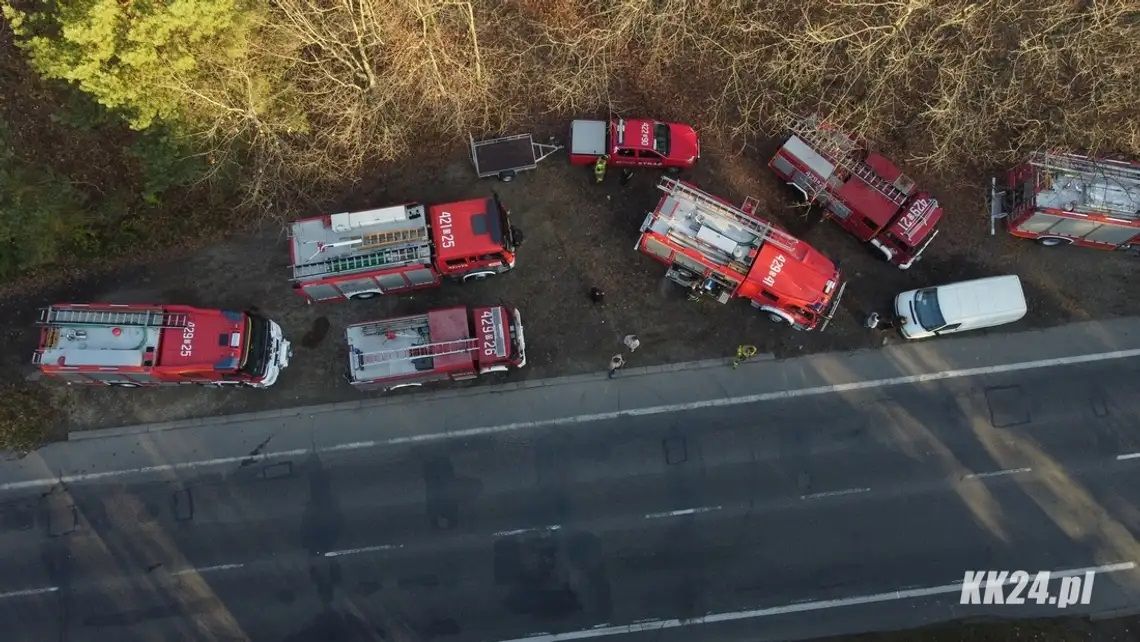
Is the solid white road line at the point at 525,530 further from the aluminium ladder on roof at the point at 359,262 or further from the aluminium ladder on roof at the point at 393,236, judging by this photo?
the aluminium ladder on roof at the point at 393,236

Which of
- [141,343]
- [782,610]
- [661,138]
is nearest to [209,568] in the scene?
[141,343]

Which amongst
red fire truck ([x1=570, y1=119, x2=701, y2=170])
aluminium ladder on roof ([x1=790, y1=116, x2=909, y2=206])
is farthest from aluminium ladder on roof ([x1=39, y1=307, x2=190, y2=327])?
aluminium ladder on roof ([x1=790, y1=116, x2=909, y2=206])

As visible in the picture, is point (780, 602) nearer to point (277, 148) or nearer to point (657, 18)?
point (657, 18)

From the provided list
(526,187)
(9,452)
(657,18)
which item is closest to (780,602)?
(526,187)

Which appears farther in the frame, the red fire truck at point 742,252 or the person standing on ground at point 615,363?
the person standing on ground at point 615,363

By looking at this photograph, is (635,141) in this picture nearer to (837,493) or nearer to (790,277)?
(790,277)

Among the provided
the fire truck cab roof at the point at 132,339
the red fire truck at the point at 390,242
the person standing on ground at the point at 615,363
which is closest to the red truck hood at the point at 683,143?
the red fire truck at the point at 390,242
